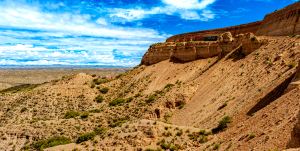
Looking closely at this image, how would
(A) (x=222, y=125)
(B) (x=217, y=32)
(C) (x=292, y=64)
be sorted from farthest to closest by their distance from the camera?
(B) (x=217, y=32) → (C) (x=292, y=64) → (A) (x=222, y=125)

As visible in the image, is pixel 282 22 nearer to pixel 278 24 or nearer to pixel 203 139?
pixel 278 24

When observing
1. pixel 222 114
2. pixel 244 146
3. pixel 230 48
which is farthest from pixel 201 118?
pixel 230 48

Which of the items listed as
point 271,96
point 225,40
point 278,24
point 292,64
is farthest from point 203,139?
point 225,40

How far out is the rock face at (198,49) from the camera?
29.9 metres

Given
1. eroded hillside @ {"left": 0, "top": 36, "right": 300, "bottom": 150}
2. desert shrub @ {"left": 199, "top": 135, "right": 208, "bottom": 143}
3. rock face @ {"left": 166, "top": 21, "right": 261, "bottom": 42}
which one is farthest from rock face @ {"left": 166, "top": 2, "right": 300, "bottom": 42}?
desert shrub @ {"left": 199, "top": 135, "right": 208, "bottom": 143}

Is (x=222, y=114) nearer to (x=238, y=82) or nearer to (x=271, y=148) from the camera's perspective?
(x=238, y=82)

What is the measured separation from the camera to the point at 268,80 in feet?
65.3

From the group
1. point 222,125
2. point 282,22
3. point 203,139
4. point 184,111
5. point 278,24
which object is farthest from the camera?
point 278,24

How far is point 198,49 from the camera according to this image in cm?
4088

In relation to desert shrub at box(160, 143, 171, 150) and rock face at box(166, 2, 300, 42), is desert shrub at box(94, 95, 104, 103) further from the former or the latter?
rock face at box(166, 2, 300, 42)

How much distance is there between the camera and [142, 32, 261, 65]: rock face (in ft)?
98.1

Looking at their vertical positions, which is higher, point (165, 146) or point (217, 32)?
point (217, 32)

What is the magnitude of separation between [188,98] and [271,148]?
19.1 metres

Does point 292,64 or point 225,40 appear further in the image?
point 225,40
